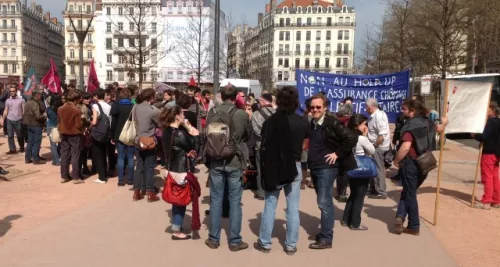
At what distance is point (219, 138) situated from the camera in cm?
470

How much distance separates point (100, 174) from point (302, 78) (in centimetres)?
447

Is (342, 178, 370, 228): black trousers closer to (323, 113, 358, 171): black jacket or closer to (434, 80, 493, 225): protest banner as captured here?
(323, 113, 358, 171): black jacket

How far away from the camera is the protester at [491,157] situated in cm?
680

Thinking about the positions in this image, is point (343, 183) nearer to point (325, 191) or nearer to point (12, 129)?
point (325, 191)

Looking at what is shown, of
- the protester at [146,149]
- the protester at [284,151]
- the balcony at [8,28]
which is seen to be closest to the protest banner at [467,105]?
the protester at [284,151]

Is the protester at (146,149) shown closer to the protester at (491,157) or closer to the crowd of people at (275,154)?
the crowd of people at (275,154)

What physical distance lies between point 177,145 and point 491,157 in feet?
16.9

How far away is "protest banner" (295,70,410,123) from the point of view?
26.5 feet

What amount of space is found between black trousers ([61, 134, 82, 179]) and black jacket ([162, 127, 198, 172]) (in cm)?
383

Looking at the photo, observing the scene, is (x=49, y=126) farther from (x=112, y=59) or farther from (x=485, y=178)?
(x=112, y=59)

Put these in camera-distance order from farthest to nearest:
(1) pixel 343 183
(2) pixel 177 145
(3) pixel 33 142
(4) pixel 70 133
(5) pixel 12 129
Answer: (5) pixel 12 129 < (3) pixel 33 142 < (4) pixel 70 133 < (1) pixel 343 183 < (2) pixel 177 145

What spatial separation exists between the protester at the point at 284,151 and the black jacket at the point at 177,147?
0.99 meters

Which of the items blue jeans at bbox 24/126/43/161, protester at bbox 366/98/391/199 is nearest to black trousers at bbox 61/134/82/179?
blue jeans at bbox 24/126/43/161

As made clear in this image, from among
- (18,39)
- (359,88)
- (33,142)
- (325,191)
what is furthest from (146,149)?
(18,39)
